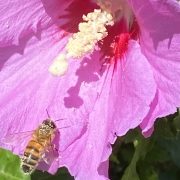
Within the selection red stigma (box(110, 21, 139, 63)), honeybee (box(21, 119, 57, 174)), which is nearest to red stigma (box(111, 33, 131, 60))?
red stigma (box(110, 21, 139, 63))

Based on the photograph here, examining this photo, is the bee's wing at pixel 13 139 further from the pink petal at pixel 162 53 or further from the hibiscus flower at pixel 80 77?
the pink petal at pixel 162 53

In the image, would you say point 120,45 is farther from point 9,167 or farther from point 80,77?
point 9,167

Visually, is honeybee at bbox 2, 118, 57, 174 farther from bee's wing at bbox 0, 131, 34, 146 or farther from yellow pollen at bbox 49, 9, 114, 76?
yellow pollen at bbox 49, 9, 114, 76

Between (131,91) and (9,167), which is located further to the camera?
(9,167)

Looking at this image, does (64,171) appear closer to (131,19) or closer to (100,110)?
(100,110)

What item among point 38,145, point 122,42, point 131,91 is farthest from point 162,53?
point 38,145
